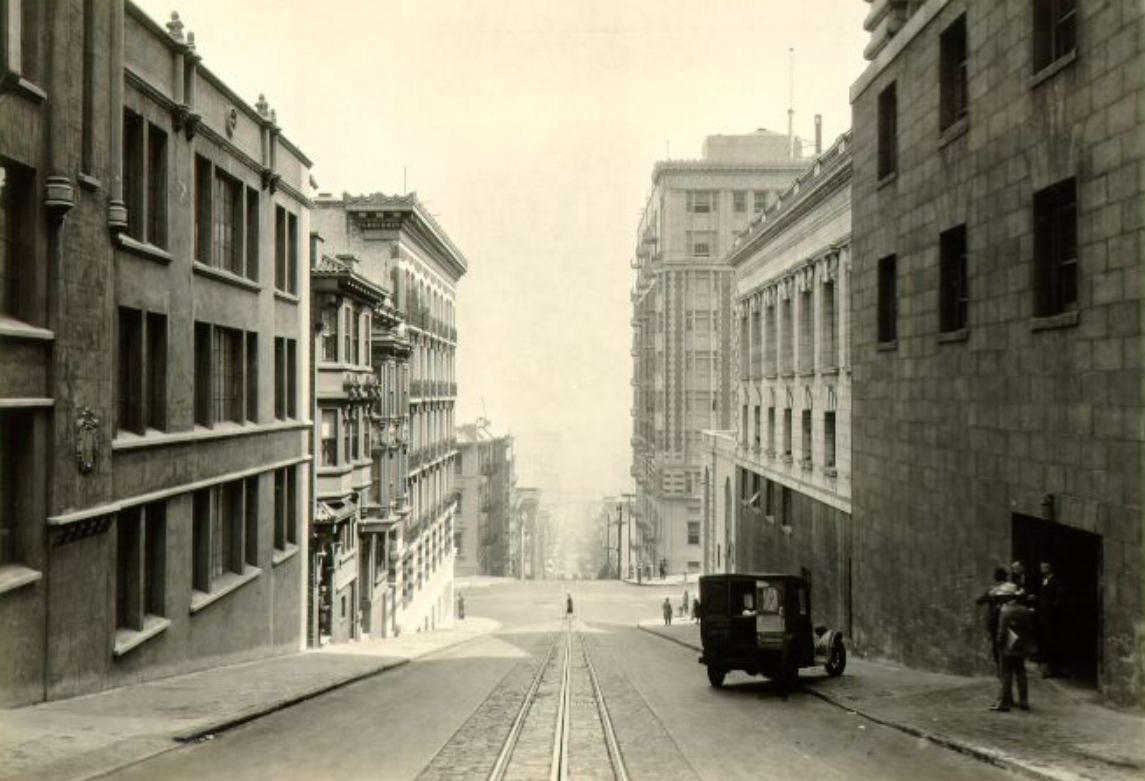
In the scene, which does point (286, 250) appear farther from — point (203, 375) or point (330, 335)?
point (203, 375)

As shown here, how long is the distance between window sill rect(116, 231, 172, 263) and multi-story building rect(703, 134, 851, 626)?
1924 centimetres

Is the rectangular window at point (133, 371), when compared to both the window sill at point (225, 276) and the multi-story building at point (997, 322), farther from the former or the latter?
the multi-story building at point (997, 322)

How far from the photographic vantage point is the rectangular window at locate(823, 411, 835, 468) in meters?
33.8

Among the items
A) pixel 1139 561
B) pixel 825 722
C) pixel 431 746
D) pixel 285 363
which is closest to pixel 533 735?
pixel 431 746

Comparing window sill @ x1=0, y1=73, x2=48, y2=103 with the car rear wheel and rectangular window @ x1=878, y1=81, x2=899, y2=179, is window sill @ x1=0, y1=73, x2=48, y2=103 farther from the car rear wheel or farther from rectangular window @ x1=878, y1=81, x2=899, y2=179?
rectangular window @ x1=878, y1=81, x2=899, y2=179

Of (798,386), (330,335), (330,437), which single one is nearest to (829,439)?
(798,386)

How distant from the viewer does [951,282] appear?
19.4m

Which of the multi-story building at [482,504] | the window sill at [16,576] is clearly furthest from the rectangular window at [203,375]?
the multi-story building at [482,504]

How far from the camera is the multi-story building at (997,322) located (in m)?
13.0

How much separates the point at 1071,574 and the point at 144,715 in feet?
41.9

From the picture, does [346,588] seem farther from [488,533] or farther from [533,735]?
[488,533]

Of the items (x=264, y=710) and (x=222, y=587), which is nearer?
(x=264, y=710)

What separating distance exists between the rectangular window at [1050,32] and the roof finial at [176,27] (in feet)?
46.4

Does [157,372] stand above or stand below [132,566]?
above
